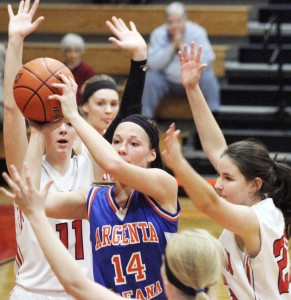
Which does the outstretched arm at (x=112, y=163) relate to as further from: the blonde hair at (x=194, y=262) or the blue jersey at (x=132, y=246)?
the blonde hair at (x=194, y=262)

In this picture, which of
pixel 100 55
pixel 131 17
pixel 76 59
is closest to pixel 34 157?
pixel 76 59

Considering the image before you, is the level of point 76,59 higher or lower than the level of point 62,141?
higher

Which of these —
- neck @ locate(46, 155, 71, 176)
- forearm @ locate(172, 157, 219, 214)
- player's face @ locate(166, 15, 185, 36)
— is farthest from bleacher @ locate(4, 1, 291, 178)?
forearm @ locate(172, 157, 219, 214)

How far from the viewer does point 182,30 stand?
934 cm

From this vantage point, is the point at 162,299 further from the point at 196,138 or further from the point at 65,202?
the point at 196,138

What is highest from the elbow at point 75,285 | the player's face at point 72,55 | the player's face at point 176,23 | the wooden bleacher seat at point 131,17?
the wooden bleacher seat at point 131,17

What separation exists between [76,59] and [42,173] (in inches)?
227

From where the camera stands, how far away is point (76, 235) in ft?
13.2

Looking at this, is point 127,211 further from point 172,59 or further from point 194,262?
point 172,59

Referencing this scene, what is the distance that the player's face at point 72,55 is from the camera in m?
9.77

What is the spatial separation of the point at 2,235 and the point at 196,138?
121 inches

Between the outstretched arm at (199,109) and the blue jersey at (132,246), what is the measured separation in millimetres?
619

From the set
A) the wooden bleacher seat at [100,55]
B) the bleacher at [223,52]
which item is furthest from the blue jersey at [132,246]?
the wooden bleacher seat at [100,55]

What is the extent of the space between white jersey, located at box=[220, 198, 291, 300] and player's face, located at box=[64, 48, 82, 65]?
6.53m
